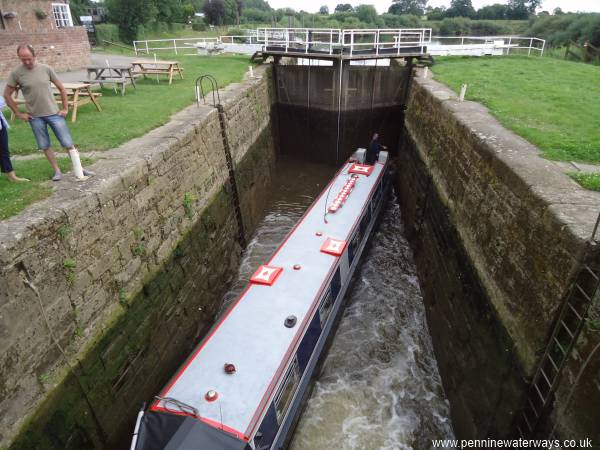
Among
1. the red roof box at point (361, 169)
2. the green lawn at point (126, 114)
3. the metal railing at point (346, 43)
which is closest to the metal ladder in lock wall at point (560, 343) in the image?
the red roof box at point (361, 169)

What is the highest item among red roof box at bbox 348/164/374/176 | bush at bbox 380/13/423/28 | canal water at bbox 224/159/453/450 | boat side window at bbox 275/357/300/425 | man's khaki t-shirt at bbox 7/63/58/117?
bush at bbox 380/13/423/28

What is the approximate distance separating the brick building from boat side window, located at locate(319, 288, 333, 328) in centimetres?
1501

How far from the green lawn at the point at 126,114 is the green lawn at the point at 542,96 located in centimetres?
781

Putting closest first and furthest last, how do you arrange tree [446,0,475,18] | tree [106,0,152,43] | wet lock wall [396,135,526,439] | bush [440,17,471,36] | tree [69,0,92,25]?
1. wet lock wall [396,135,526,439]
2. tree [106,0,152,43]
3. tree [69,0,92,25]
4. bush [440,17,471,36]
5. tree [446,0,475,18]

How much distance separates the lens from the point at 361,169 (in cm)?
1063

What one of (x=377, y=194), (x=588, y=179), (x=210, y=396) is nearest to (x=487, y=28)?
(x=377, y=194)

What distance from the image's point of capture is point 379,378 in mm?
7141

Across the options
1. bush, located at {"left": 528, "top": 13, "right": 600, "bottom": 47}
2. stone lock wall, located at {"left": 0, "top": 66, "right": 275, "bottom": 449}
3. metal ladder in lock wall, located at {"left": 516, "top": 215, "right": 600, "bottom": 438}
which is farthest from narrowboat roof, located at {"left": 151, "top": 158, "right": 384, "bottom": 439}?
bush, located at {"left": 528, "top": 13, "right": 600, "bottom": 47}

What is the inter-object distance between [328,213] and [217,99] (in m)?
5.39

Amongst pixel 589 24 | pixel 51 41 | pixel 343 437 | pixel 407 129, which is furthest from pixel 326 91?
pixel 589 24

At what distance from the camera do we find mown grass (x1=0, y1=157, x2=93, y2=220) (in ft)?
15.9

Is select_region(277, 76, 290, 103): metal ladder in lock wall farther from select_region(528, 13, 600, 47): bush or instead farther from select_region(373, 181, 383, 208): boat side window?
select_region(528, 13, 600, 47): bush

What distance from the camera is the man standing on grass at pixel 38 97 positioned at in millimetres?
5199

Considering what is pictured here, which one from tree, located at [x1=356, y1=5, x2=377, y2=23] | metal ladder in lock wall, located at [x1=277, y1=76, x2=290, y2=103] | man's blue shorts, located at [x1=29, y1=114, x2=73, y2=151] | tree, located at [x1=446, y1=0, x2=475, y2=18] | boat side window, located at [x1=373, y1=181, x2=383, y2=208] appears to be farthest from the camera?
tree, located at [x1=446, y1=0, x2=475, y2=18]
